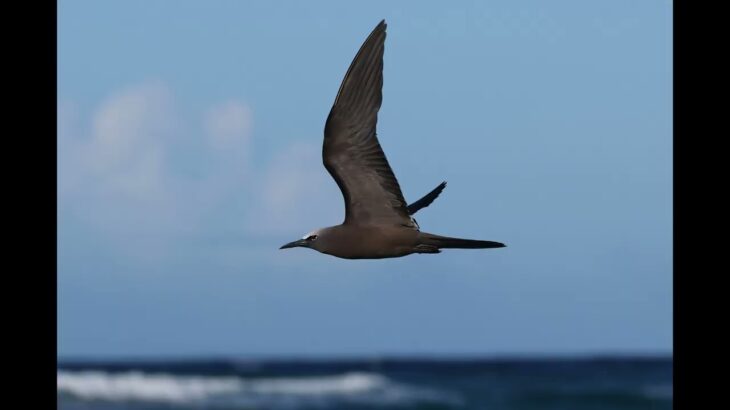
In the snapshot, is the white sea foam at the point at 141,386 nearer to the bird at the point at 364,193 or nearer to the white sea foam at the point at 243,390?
the white sea foam at the point at 243,390

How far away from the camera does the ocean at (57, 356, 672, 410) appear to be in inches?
967

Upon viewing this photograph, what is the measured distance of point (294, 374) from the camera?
2858 cm

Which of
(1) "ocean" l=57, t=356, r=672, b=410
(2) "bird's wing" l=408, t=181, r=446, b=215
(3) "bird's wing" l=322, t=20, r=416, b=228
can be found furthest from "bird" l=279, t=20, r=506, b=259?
(1) "ocean" l=57, t=356, r=672, b=410

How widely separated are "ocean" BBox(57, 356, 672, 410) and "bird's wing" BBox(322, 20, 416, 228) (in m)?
16.8

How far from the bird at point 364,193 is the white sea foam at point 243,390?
16.9 m

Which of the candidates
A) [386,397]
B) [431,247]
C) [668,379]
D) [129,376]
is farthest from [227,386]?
[431,247]

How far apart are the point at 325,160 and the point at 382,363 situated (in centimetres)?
2368

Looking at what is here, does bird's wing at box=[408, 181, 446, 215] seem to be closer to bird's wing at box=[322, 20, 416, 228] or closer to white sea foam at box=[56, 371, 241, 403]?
bird's wing at box=[322, 20, 416, 228]

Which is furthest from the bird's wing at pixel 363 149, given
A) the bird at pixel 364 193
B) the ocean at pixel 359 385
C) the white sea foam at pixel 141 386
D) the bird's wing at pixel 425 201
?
the white sea foam at pixel 141 386

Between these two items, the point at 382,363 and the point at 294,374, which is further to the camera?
the point at 382,363

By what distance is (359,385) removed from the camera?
26844 mm

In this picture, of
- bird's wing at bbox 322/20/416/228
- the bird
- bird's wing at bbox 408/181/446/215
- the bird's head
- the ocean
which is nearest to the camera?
bird's wing at bbox 322/20/416/228

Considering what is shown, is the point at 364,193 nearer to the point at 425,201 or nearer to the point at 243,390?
the point at 425,201
